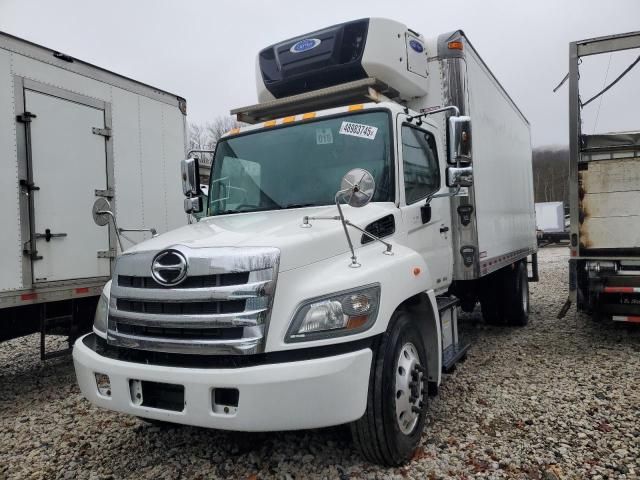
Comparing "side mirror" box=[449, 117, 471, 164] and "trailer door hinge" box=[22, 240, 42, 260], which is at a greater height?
"side mirror" box=[449, 117, 471, 164]

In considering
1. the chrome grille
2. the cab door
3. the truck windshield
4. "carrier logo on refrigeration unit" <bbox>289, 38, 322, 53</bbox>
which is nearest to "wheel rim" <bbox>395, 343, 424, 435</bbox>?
the cab door

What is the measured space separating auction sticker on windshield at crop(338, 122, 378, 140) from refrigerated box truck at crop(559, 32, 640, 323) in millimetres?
3640

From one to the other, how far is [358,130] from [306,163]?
477 mm

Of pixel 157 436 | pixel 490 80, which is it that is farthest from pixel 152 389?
pixel 490 80

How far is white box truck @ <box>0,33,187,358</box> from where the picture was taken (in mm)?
4613

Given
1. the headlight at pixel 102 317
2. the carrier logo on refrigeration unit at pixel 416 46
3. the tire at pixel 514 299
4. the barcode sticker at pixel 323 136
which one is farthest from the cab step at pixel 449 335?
the tire at pixel 514 299

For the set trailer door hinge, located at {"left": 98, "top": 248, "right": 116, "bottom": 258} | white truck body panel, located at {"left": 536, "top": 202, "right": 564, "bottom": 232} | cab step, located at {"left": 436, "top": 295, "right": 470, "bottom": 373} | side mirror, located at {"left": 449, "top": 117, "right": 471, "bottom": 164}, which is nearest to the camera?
side mirror, located at {"left": 449, "top": 117, "right": 471, "bottom": 164}

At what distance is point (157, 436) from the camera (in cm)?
370

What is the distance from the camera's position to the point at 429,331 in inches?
141

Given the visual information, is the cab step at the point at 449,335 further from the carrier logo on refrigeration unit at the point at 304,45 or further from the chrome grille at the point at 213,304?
the carrier logo on refrigeration unit at the point at 304,45

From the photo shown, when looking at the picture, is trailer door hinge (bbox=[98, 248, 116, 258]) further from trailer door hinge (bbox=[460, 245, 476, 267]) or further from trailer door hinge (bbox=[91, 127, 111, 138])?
trailer door hinge (bbox=[460, 245, 476, 267])

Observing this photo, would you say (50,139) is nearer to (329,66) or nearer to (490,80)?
(329,66)

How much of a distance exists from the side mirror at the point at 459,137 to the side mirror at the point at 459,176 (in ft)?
0.28

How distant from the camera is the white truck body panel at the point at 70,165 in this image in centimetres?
461
